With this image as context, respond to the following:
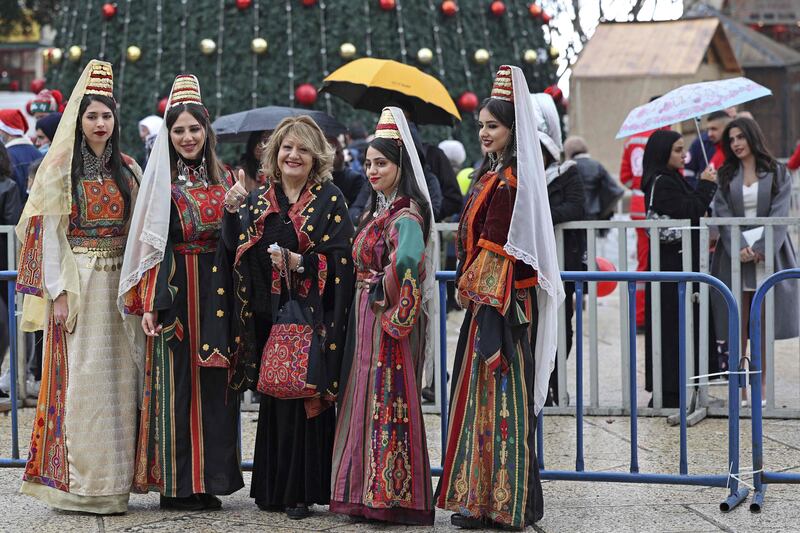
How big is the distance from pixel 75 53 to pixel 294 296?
32.3 ft

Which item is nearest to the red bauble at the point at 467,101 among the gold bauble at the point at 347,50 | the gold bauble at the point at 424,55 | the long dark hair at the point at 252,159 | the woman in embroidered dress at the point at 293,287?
the gold bauble at the point at 424,55

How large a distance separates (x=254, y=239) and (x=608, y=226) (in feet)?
9.40

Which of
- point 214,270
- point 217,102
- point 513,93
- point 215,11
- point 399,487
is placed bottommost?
point 399,487

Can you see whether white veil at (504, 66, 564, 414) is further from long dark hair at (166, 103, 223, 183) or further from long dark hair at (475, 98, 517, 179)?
long dark hair at (166, 103, 223, 183)

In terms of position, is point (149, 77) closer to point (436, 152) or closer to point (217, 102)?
point (217, 102)

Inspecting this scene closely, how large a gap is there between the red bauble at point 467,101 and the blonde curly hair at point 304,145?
27.3 ft

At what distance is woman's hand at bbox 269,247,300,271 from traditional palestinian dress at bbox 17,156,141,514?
0.79 meters

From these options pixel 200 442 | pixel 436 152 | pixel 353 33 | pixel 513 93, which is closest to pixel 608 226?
pixel 436 152

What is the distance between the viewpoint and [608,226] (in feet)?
24.7

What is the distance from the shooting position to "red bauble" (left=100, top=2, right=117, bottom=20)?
46.4ft

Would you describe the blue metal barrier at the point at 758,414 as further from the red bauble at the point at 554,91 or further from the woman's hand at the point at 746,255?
the red bauble at the point at 554,91

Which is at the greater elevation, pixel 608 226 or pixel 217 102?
pixel 217 102

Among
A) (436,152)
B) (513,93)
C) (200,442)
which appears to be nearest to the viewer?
(513,93)

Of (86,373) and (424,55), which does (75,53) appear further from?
(86,373)
